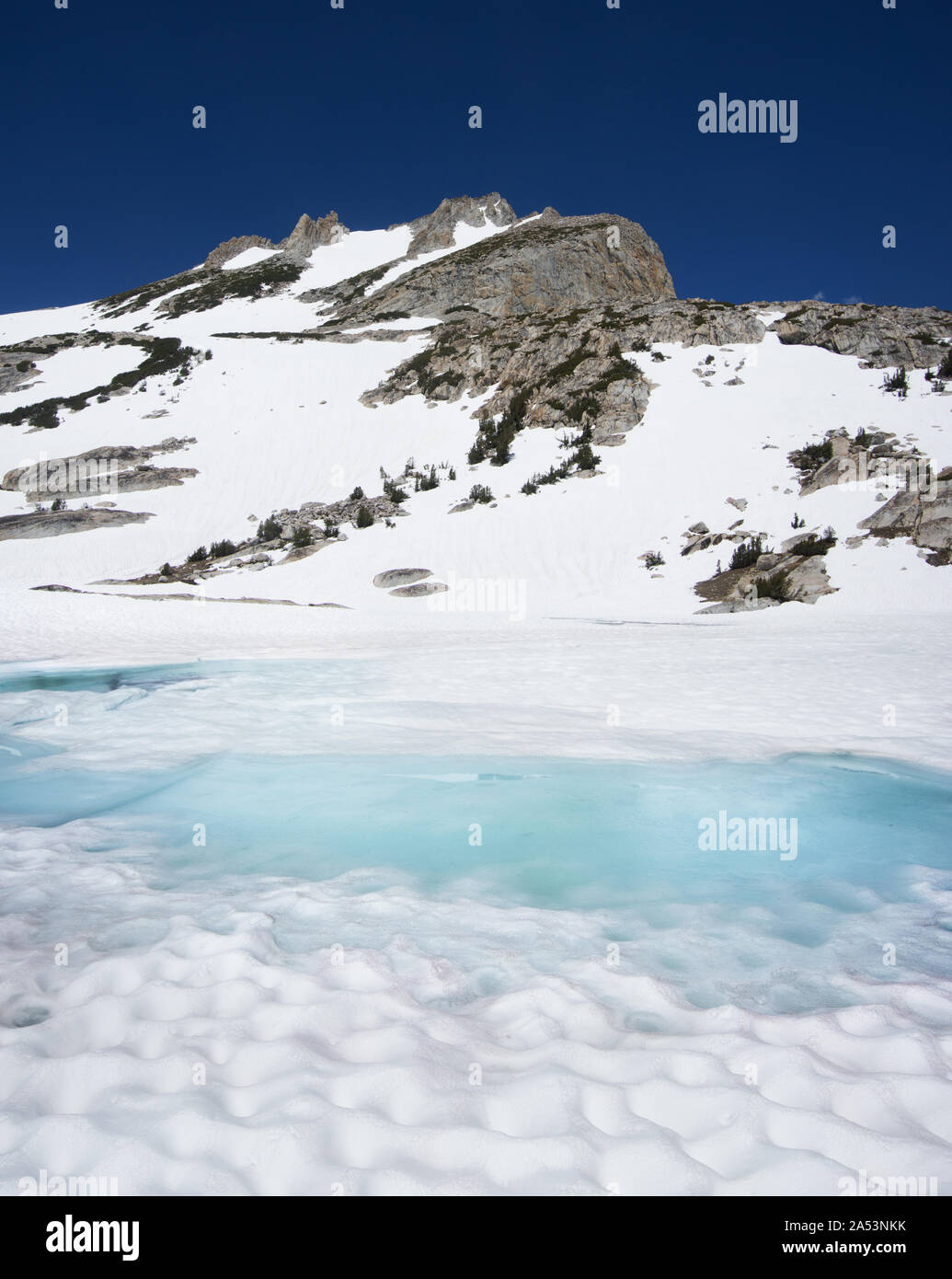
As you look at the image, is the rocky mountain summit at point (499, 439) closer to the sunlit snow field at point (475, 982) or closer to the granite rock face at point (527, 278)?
the granite rock face at point (527, 278)

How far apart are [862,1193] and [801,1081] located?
0.38 metres

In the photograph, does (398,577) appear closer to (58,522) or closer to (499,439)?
(499,439)

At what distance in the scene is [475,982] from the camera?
2.59m

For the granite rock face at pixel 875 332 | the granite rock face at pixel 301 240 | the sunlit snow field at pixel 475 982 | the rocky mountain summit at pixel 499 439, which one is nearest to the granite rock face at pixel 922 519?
the rocky mountain summit at pixel 499 439

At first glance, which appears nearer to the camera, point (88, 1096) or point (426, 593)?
point (88, 1096)

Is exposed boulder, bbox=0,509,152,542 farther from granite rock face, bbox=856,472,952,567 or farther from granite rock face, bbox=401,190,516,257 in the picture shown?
granite rock face, bbox=401,190,516,257

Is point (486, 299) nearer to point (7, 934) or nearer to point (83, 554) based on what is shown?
point (83, 554)

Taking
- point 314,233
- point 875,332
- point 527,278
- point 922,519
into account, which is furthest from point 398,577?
point 314,233

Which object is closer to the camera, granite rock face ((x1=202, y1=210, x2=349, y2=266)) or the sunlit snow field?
the sunlit snow field

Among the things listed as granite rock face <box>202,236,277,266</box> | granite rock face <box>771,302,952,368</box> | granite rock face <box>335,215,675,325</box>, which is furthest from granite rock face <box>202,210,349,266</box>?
granite rock face <box>771,302,952,368</box>

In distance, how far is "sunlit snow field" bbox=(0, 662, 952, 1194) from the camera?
1697mm

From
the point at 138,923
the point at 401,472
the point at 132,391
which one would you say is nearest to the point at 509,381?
the point at 401,472

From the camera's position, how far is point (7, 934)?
2.83 meters

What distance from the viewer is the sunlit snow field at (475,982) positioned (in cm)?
170
